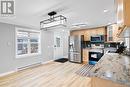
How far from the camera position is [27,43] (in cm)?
539


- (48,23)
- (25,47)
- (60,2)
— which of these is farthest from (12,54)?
(60,2)

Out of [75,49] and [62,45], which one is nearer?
[75,49]

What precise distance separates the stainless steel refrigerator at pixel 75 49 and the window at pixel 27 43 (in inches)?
82.1

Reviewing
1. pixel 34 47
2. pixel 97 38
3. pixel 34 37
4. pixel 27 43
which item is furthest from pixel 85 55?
pixel 27 43

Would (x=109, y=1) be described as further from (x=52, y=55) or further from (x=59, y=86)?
(x=52, y=55)

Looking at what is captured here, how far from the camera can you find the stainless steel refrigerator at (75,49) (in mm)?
6184

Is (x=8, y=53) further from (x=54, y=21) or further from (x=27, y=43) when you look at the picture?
(x=54, y=21)

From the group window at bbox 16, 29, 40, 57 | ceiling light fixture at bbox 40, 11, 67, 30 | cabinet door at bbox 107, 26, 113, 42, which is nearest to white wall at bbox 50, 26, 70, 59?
window at bbox 16, 29, 40, 57

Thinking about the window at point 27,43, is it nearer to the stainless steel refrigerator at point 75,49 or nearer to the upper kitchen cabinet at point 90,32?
the stainless steel refrigerator at point 75,49

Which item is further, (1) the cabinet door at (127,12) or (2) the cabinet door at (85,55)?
(2) the cabinet door at (85,55)

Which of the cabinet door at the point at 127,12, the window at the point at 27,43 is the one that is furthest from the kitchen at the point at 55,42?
the cabinet door at the point at 127,12

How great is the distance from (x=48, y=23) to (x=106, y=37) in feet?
12.5

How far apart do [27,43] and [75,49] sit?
2876mm

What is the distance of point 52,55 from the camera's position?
6891 millimetres
